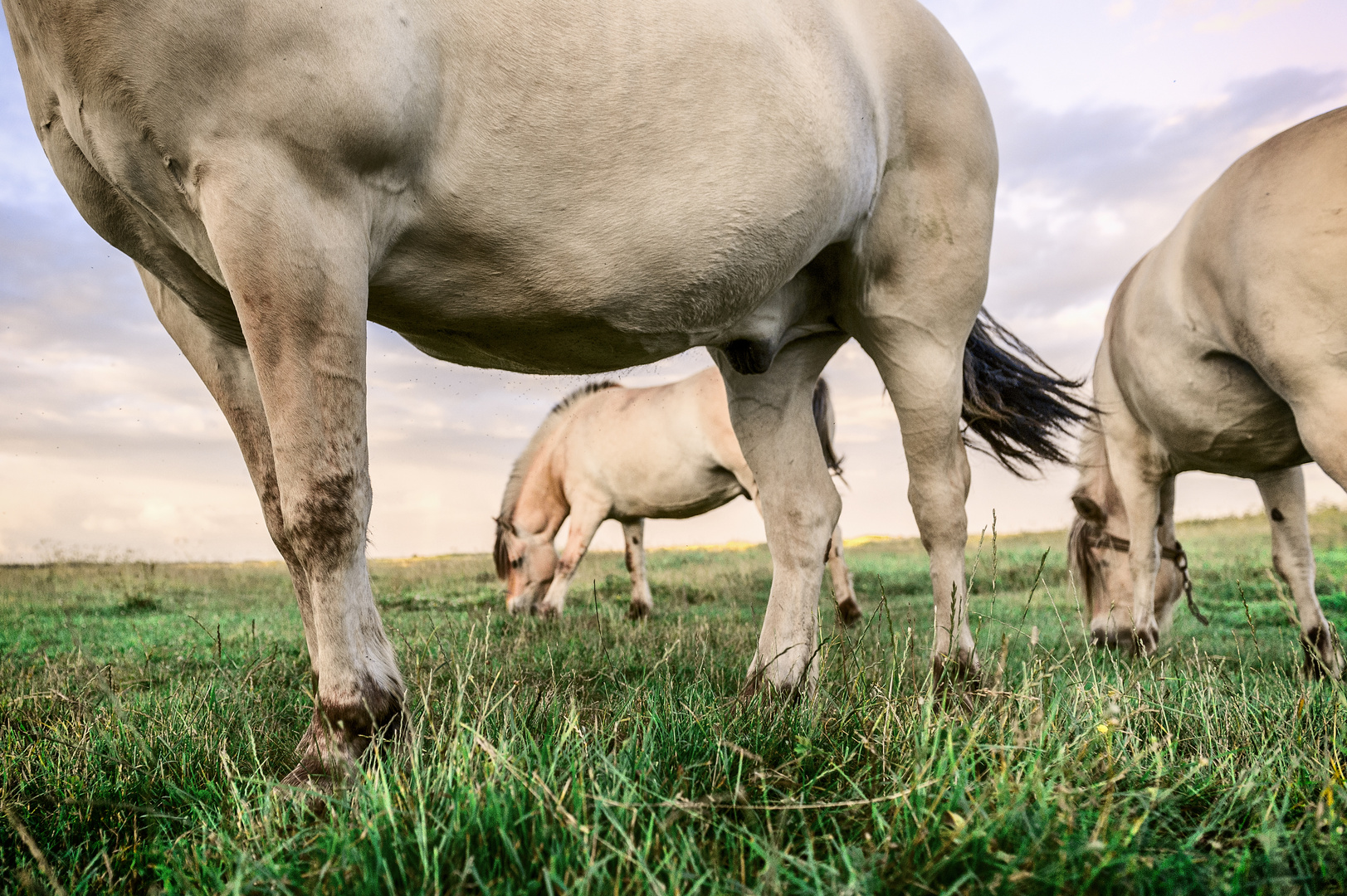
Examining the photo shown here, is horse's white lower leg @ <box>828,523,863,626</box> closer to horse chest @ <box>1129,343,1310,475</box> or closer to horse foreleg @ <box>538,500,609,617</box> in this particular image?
horse foreleg @ <box>538,500,609,617</box>

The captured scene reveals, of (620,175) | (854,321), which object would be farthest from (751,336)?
(620,175)

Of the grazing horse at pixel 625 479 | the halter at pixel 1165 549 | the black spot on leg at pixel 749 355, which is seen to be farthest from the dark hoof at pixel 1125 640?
the black spot on leg at pixel 749 355

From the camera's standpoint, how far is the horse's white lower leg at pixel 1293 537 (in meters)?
4.55

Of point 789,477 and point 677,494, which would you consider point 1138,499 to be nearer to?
point 789,477

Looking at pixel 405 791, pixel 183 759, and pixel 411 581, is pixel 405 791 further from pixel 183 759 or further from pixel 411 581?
pixel 411 581

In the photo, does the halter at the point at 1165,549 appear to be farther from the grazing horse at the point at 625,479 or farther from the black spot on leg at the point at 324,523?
the black spot on leg at the point at 324,523

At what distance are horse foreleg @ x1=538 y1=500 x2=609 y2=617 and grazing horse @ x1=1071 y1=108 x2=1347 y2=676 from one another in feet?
16.6

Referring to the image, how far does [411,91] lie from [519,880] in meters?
1.64

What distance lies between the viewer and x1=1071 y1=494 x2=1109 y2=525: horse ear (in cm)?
599

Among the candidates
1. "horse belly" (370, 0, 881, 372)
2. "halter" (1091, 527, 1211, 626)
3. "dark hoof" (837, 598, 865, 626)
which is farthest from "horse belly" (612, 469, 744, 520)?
"horse belly" (370, 0, 881, 372)

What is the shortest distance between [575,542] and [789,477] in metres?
6.01

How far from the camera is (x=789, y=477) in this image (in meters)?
3.42

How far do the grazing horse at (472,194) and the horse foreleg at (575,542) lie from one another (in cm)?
603

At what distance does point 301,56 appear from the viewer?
1690 mm
